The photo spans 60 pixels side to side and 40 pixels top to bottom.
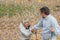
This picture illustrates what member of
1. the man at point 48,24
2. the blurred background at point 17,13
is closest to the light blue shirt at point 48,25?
the man at point 48,24

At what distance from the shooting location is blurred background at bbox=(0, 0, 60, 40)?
9.91 meters

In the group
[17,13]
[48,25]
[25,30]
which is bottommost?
[17,13]

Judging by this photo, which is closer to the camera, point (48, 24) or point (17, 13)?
point (48, 24)

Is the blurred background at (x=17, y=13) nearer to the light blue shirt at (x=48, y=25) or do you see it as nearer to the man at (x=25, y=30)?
the man at (x=25, y=30)

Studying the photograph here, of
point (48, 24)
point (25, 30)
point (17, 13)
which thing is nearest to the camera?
point (48, 24)

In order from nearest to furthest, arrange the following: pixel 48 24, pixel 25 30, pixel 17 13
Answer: pixel 48 24, pixel 25 30, pixel 17 13

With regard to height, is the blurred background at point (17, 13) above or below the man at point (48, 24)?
below

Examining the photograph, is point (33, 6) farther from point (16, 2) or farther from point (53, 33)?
point (53, 33)

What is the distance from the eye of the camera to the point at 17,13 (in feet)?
38.6

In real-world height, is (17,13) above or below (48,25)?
below

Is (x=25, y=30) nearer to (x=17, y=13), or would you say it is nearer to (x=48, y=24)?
(x=48, y=24)

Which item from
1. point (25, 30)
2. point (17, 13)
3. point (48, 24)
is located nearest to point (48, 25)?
point (48, 24)

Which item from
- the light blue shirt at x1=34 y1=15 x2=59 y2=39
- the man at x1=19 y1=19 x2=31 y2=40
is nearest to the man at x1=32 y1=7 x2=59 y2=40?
the light blue shirt at x1=34 y1=15 x2=59 y2=39

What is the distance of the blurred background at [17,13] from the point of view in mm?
9915
